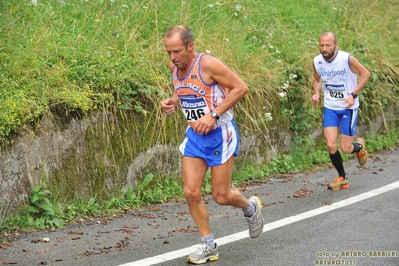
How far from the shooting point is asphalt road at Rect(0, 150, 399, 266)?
6051 mm

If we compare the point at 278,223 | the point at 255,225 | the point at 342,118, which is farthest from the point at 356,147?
the point at 255,225

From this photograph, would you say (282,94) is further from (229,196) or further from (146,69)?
(229,196)

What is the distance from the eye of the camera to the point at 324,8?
1586 centimetres

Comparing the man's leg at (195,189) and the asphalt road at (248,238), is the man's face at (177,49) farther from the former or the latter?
the asphalt road at (248,238)

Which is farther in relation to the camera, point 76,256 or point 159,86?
point 159,86

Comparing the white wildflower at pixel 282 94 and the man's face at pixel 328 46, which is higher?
the man's face at pixel 328 46

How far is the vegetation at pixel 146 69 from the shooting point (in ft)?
24.5

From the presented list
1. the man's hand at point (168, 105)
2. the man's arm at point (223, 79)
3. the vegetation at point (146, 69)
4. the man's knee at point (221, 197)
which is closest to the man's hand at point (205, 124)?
the man's arm at point (223, 79)

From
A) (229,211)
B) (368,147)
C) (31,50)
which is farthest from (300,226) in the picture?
(368,147)

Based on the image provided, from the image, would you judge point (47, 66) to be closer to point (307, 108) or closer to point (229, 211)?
point (229, 211)

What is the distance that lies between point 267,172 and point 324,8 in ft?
22.3

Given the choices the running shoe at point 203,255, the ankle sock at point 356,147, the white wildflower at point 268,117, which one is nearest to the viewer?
the running shoe at point 203,255

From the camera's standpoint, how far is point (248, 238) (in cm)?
675

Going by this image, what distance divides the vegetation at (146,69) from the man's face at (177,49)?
1.87 metres
